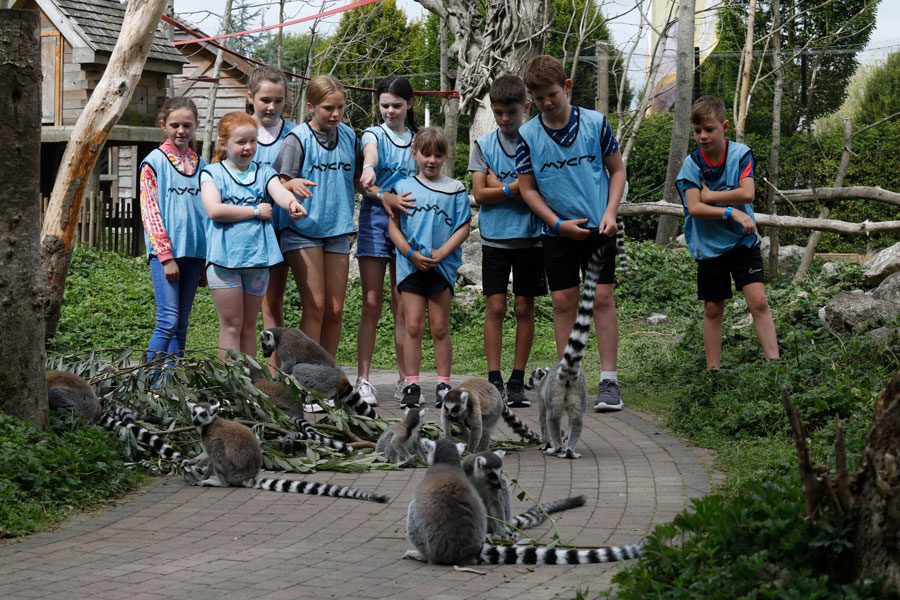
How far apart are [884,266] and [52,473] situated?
927 centimetres

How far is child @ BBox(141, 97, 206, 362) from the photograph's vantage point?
8250 mm

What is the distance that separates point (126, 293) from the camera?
53.5ft

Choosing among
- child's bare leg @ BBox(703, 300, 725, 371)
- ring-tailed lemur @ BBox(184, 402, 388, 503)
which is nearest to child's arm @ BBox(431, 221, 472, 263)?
child's bare leg @ BBox(703, 300, 725, 371)

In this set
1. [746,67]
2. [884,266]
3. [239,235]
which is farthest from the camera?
[746,67]

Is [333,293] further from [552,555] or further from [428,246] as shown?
[552,555]

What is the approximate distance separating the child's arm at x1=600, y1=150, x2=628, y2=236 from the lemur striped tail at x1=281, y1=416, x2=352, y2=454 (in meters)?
2.44

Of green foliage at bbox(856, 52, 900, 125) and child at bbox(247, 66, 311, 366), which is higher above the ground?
green foliage at bbox(856, 52, 900, 125)

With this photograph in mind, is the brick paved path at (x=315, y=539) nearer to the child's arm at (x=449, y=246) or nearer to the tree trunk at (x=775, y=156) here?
the child's arm at (x=449, y=246)

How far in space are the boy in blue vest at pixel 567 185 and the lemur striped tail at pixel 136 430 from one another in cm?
291

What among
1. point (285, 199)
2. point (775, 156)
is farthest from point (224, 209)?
point (775, 156)

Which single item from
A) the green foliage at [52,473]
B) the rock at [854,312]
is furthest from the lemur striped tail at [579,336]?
the rock at [854,312]

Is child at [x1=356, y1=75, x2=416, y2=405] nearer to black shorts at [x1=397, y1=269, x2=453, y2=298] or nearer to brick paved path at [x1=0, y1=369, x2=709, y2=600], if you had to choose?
black shorts at [x1=397, y1=269, x2=453, y2=298]

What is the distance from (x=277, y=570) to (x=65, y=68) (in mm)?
18087

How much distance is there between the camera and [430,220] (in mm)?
8344
